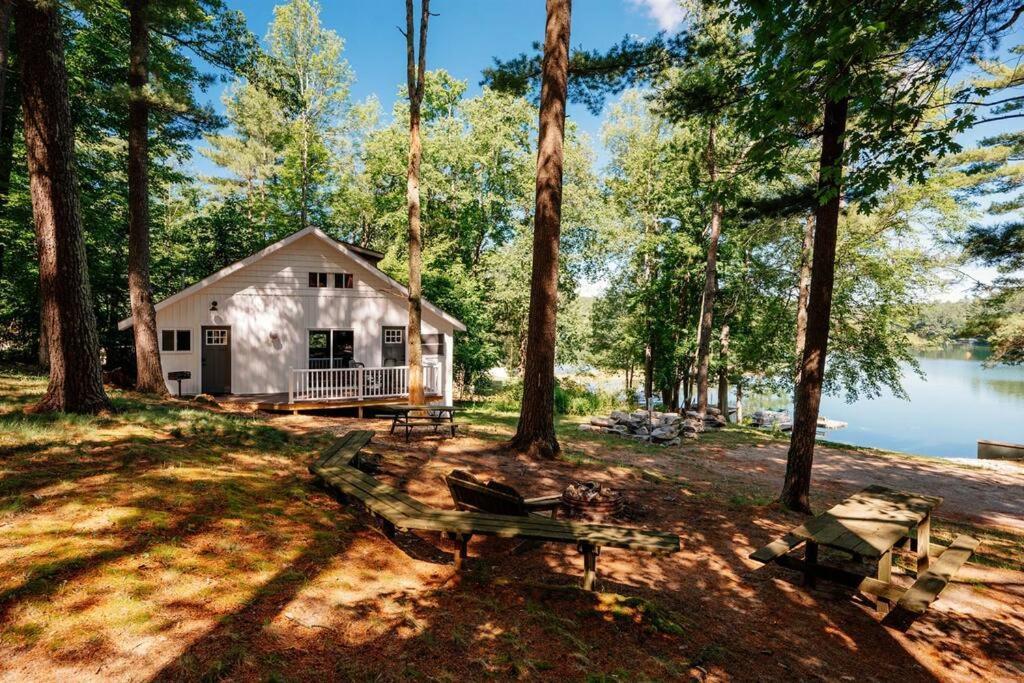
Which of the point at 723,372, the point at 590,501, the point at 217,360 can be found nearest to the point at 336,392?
the point at 217,360

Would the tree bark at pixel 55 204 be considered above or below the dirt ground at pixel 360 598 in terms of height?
above

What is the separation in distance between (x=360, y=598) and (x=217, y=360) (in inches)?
596

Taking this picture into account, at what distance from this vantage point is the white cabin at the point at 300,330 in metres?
15.4

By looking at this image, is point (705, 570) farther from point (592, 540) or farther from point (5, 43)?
point (5, 43)

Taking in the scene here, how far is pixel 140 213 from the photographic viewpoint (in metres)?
12.5

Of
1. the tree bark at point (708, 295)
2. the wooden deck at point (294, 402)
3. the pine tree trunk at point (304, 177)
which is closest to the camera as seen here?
the wooden deck at point (294, 402)

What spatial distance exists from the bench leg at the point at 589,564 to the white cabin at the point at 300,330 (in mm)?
12193

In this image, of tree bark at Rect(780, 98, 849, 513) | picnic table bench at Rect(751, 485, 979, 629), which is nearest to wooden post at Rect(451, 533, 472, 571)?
picnic table bench at Rect(751, 485, 979, 629)

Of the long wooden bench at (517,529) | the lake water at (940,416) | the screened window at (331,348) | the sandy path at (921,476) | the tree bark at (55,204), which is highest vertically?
the tree bark at (55,204)

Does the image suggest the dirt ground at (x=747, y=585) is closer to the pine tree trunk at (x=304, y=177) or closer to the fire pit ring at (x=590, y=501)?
the fire pit ring at (x=590, y=501)

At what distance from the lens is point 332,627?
10.7 ft

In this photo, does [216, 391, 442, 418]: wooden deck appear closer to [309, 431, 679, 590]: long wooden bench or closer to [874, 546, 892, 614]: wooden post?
[309, 431, 679, 590]: long wooden bench

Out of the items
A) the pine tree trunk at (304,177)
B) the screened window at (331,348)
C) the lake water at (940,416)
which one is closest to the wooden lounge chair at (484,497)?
the screened window at (331,348)

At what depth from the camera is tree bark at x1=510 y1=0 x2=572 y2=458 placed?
884 cm
